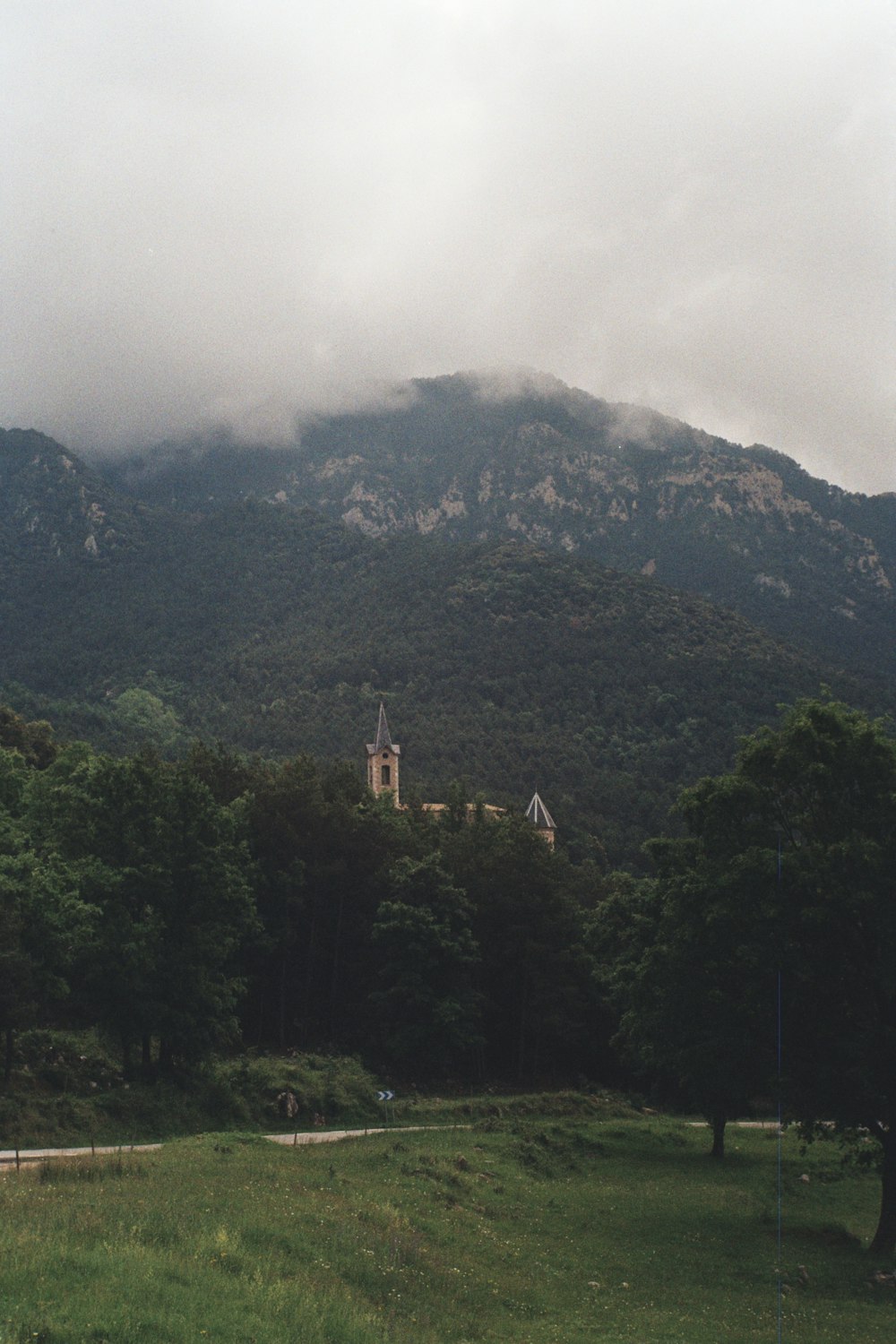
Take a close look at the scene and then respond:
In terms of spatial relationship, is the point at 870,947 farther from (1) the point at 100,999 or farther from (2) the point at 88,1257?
(1) the point at 100,999

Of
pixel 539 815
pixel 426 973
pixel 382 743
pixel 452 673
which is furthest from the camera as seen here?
pixel 452 673

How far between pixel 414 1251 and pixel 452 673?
144m

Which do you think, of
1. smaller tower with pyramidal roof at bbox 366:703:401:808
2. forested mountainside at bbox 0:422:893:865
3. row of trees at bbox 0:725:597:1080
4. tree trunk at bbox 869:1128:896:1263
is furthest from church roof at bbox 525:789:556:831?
tree trunk at bbox 869:1128:896:1263

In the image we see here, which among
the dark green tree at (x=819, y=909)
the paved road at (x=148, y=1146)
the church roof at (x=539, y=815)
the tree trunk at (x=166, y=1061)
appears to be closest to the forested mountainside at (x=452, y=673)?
the church roof at (x=539, y=815)

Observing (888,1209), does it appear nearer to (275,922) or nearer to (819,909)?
(819,909)

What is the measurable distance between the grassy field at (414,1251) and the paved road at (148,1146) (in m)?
1.17

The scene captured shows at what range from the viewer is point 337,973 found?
51.5 meters

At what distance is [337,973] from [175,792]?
16595 millimetres

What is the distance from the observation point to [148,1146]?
28.4 m

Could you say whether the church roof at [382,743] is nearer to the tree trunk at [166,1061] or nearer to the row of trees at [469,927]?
the row of trees at [469,927]

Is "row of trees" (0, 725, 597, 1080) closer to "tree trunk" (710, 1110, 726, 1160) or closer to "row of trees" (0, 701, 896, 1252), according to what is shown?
"row of trees" (0, 701, 896, 1252)

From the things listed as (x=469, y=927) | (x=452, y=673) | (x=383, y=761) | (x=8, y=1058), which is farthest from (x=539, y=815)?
(x=8, y=1058)

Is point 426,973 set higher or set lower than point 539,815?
lower

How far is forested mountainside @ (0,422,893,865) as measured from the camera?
427 ft
